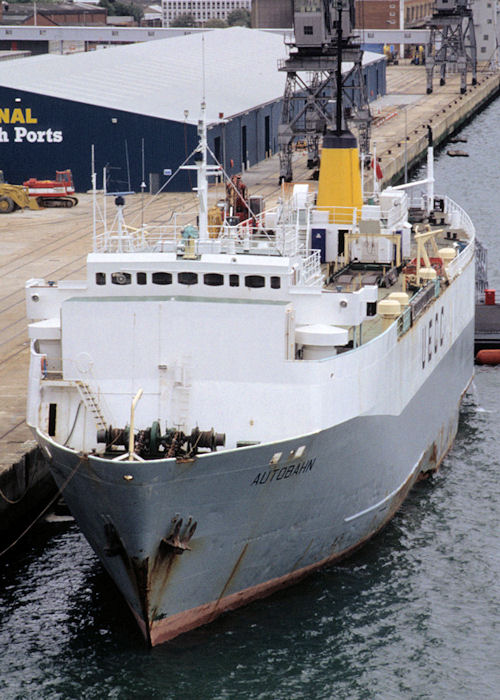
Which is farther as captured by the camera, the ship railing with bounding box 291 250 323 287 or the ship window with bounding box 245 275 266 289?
the ship railing with bounding box 291 250 323 287

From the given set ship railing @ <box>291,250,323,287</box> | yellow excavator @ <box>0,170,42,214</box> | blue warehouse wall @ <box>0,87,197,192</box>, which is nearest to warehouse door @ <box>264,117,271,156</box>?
blue warehouse wall @ <box>0,87,197,192</box>

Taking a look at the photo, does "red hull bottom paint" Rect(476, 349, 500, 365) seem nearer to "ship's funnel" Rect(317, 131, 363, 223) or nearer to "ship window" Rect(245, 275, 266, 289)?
"ship's funnel" Rect(317, 131, 363, 223)

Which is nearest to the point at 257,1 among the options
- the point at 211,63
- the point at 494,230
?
the point at 211,63

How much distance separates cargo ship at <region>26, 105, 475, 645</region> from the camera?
28.7m

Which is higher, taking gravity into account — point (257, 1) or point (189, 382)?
point (257, 1)

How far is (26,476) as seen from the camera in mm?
36188

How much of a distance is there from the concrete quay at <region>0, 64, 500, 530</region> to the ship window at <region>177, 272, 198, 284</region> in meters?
7.50

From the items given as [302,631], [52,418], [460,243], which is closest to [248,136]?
[460,243]

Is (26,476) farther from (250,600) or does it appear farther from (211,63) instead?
(211,63)

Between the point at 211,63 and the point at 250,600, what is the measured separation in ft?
278

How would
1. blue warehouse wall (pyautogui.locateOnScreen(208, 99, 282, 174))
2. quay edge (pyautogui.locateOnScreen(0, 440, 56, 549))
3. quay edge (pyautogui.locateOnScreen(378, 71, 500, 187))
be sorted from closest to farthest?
1. quay edge (pyautogui.locateOnScreen(0, 440, 56, 549))
2. blue warehouse wall (pyautogui.locateOnScreen(208, 99, 282, 174))
3. quay edge (pyautogui.locateOnScreen(378, 71, 500, 187))

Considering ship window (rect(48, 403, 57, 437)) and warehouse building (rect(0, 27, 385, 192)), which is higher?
warehouse building (rect(0, 27, 385, 192))

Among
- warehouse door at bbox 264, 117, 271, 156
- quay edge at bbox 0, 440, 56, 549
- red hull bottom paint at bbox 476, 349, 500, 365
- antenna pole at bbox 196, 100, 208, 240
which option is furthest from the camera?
warehouse door at bbox 264, 117, 271, 156

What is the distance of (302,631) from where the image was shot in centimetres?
3048
